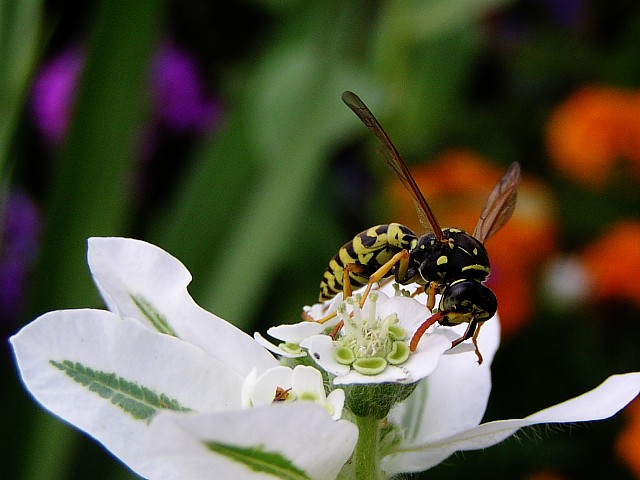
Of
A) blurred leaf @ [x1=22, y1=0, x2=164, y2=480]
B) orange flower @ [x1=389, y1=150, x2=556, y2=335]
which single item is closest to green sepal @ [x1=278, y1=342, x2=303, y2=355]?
blurred leaf @ [x1=22, y1=0, x2=164, y2=480]

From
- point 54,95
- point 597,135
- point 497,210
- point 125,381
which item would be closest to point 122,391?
point 125,381

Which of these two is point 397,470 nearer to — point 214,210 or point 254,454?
point 254,454

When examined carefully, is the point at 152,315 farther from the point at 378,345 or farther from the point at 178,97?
the point at 178,97

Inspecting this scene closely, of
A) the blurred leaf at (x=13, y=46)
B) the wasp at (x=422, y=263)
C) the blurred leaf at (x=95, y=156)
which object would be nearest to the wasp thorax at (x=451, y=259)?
the wasp at (x=422, y=263)

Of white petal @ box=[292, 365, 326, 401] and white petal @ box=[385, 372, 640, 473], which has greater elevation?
white petal @ box=[292, 365, 326, 401]

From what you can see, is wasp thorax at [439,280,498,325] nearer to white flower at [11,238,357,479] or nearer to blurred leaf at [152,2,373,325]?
white flower at [11,238,357,479]

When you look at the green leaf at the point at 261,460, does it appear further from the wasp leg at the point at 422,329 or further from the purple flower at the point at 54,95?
the purple flower at the point at 54,95
